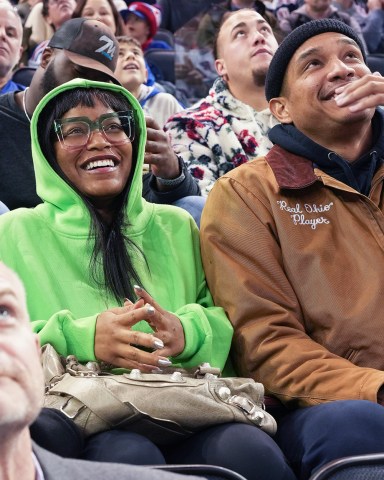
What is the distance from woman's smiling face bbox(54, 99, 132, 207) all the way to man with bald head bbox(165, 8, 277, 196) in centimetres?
79

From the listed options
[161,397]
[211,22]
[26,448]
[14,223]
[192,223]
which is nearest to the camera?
[26,448]

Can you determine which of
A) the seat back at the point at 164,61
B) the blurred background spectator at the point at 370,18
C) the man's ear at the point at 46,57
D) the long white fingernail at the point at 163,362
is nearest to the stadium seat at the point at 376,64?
the blurred background spectator at the point at 370,18

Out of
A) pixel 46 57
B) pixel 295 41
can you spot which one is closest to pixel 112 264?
pixel 295 41

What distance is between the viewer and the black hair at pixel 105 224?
2.54m

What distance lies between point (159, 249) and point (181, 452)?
0.65 m

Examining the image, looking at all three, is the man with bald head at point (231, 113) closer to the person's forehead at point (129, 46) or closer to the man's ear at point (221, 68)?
the man's ear at point (221, 68)

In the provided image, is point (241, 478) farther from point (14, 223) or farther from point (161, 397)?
point (14, 223)

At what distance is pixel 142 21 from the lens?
20.3ft

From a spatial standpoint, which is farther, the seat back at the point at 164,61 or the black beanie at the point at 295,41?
the seat back at the point at 164,61

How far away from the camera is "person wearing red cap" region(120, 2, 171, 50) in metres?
6.14

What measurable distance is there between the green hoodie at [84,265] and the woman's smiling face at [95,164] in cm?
5

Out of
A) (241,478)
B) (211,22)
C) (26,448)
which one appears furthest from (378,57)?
(26,448)

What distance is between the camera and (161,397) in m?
2.12

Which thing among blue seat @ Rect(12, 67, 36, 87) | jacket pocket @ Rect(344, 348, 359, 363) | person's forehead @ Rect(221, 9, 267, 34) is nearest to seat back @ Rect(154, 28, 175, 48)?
blue seat @ Rect(12, 67, 36, 87)
